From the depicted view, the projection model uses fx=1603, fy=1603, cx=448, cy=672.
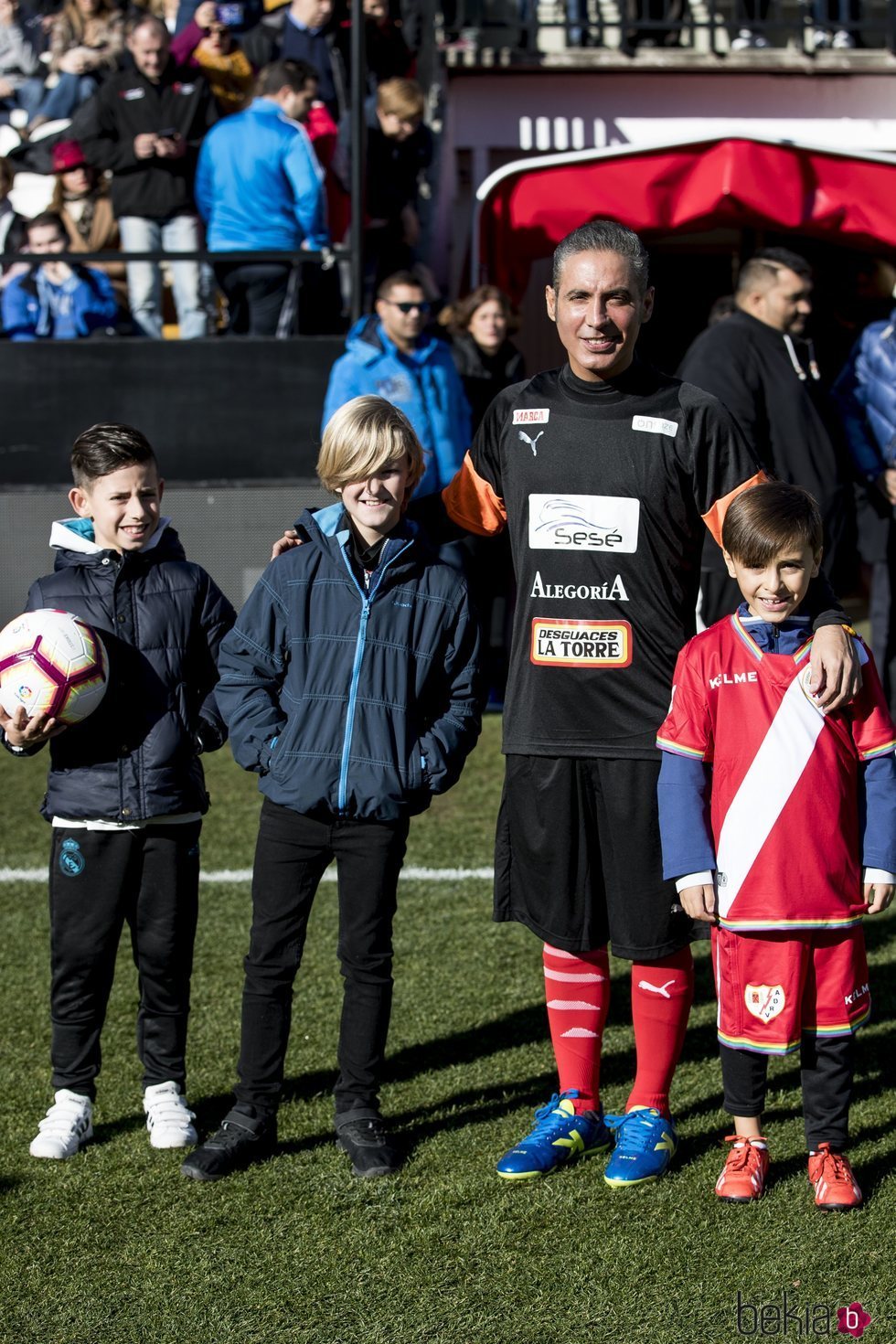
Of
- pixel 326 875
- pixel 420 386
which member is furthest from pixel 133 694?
pixel 420 386

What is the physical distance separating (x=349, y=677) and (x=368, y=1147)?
1.15 metres

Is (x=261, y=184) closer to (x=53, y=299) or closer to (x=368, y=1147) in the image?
(x=53, y=299)

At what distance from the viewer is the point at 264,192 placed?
9430mm

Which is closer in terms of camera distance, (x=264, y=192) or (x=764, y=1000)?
(x=764, y=1000)

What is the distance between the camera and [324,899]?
613cm

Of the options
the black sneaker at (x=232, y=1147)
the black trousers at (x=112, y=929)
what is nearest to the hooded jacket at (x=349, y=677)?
the black trousers at (x=112, y=929)

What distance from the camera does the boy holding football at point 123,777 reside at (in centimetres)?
402

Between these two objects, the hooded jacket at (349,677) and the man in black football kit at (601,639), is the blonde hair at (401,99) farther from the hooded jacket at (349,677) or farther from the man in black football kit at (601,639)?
the hooded jacket at (349,677)

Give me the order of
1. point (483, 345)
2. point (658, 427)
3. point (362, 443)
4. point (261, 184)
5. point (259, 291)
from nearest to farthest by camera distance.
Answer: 1. point (658, 427)
2. point (362, 443)
3. point (483, 345)
4. point (261, 184)
5. point (259, 291)

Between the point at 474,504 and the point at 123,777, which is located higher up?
the point at 474,504

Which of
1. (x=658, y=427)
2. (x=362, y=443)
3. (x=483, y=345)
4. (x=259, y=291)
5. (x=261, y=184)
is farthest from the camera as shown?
(x=259, y=291)

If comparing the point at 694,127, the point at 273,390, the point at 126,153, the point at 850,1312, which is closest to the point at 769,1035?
the point at 850,1312

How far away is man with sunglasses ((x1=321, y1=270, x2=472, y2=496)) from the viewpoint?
776 centimetres

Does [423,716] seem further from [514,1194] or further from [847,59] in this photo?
[847,59]
